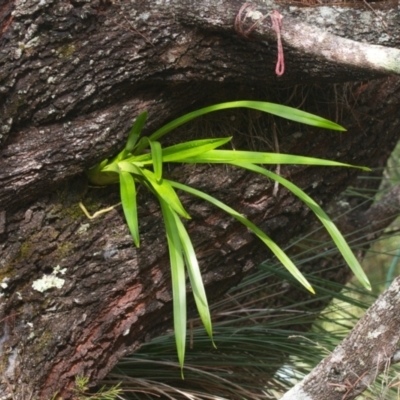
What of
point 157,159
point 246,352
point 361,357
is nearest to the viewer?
point 361,357

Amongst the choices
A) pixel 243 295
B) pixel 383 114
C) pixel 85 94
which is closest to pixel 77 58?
pixel 85 94

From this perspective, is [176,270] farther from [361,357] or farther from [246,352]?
[246,352]

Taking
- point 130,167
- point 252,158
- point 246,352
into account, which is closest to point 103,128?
point 130,167

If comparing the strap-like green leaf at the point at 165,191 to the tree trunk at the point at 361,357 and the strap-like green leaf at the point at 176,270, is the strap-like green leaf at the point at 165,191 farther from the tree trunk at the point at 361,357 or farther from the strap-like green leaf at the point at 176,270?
the tree trunk at the point at 361,357

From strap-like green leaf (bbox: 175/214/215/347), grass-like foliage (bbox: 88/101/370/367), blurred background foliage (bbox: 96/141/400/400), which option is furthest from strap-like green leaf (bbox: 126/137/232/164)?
blurred background foliage (bbox: 96/141/400/400)

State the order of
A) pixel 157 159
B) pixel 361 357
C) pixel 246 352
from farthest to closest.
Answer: pixel 246 352 → pixel 157 159 → pixel 361 357

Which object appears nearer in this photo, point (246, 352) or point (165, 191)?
point (165, 191)
